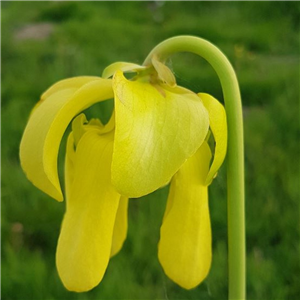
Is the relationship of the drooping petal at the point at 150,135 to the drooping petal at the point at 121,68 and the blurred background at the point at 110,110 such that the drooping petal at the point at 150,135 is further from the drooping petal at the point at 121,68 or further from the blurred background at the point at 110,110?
the blurred background at the point at 110,110

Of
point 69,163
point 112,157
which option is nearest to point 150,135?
point 112,157

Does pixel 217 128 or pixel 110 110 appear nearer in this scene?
pixel 217 128

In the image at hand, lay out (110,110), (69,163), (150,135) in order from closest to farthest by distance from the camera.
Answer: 1. (150,135)
2. (69,163)
3. (110,110)

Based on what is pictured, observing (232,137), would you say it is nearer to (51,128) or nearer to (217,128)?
(217,128)

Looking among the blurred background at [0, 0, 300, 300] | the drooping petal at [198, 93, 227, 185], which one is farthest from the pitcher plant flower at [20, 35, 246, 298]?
the blurred background at [0, 0, 300, 300]

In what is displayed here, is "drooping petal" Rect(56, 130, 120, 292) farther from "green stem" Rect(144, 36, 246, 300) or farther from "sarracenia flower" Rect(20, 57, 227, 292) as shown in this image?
"green stem" Rect(144, 36, 246, 300)

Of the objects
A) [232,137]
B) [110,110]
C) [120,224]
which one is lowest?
[110,110]

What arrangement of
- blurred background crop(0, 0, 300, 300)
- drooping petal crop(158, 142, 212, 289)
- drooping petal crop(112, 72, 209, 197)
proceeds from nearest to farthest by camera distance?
drooping petal crop(112, 72, 209, 197) < drooping petal crop(158, 142, 212, 289) < blurred background crop(0, 0, 300, 300)
